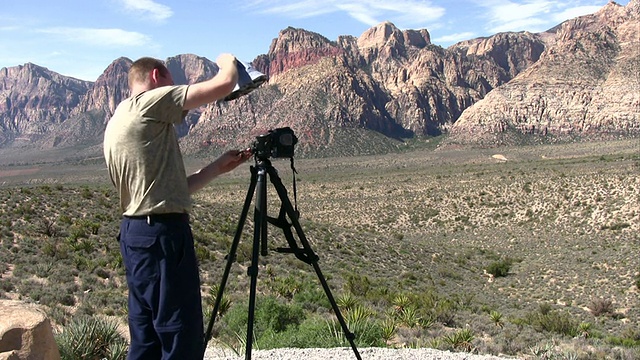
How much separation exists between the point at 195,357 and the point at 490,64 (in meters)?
194

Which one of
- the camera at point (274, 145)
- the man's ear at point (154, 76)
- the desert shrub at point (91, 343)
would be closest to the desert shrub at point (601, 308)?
the desert shrub at point (91, 343)

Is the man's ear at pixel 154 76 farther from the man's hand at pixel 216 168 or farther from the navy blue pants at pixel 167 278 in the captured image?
the navy blue pants at pixel 167 278

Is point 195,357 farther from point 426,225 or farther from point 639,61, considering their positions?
point 639,61

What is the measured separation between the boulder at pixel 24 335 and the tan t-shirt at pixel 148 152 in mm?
1420

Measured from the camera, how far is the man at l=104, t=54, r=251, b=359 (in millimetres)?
2777

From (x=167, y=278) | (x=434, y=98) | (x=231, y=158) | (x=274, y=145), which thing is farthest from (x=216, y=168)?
(x=434, y=98)

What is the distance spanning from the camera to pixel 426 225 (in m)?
35.3

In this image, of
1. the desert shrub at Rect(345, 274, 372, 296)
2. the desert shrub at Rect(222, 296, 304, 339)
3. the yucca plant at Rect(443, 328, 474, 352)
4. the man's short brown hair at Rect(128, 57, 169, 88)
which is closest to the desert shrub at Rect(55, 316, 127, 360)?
the desert shrub at Rect(222, 296, 304, 339)

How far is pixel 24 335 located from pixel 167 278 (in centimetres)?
148

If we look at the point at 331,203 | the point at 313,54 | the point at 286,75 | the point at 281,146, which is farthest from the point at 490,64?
the point at 281,146

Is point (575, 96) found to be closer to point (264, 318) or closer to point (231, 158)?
point (264, 318)

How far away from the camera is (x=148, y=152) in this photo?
9.18 ft

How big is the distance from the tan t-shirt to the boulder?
142cm

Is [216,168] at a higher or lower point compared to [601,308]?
higher
